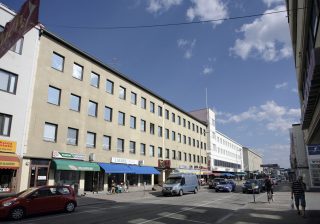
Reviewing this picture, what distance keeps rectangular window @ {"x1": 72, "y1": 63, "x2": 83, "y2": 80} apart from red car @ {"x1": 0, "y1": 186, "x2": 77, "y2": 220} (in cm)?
1533

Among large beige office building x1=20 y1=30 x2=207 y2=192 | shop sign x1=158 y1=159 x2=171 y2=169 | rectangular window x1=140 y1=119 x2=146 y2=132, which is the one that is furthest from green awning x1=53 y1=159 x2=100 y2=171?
shop sign x1=158 y1=159 x2=171 y2=169

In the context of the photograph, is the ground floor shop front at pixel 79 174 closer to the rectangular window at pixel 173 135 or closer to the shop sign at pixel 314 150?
the rectangular window at pixel 173 135

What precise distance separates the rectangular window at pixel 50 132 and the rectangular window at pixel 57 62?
217 inches

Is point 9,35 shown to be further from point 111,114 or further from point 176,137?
point 176,137

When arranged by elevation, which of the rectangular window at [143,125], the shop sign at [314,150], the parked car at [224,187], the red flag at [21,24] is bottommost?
the parked car at [224,187]

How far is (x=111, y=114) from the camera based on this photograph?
34594mm


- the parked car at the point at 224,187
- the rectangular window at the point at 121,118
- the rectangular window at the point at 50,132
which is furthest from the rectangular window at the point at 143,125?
the rectangular window at the point at 50,132

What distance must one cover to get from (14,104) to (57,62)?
6726 mm

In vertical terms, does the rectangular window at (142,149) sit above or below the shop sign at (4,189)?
above

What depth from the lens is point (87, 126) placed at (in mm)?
30203

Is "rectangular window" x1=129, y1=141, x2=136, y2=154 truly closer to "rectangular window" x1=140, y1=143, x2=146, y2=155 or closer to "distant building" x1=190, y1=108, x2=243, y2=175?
"rectangular window" x1=140, y1=143, x2=146, y2=155

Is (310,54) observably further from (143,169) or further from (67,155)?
(143,169)

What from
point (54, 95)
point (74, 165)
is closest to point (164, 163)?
point (74, 165)

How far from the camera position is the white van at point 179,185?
2968cm
